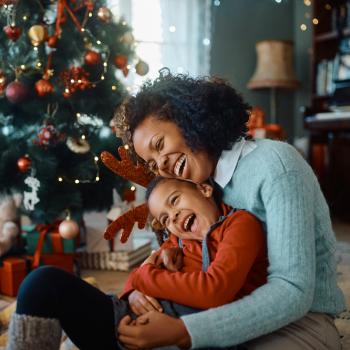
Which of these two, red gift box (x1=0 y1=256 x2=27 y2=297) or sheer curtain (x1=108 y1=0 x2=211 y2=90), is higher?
sheer curtain (x1=108 y1=0 x2=211 y2=90)

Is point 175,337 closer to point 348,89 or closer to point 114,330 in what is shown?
point 114,330

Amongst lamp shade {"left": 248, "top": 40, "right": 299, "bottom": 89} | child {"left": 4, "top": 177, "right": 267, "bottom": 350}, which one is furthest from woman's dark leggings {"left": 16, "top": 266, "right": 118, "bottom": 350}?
lamp shade {"left": 248, "top": 40, "right": 299, "bottom": 89}

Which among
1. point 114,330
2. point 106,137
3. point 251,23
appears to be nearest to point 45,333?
point 114,330

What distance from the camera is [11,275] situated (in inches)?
74.6

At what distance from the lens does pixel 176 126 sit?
1045 millimetres

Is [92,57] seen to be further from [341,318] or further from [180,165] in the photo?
[341,318]

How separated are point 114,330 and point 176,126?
44cm

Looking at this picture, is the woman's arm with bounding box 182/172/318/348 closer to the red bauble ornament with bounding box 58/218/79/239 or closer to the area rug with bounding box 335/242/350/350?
the area rug with bounding box 335/242/350/350

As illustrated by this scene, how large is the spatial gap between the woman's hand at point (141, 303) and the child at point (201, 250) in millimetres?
18

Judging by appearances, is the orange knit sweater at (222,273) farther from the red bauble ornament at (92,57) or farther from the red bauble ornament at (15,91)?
the red bauble ornament at (92,57)

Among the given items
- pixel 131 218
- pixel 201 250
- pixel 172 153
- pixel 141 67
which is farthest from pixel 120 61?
pixel 201 250

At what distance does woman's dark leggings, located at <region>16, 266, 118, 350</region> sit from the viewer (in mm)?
925

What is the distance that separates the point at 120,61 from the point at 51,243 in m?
0.84

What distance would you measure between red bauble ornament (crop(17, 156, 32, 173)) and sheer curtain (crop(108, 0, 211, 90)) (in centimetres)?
152
